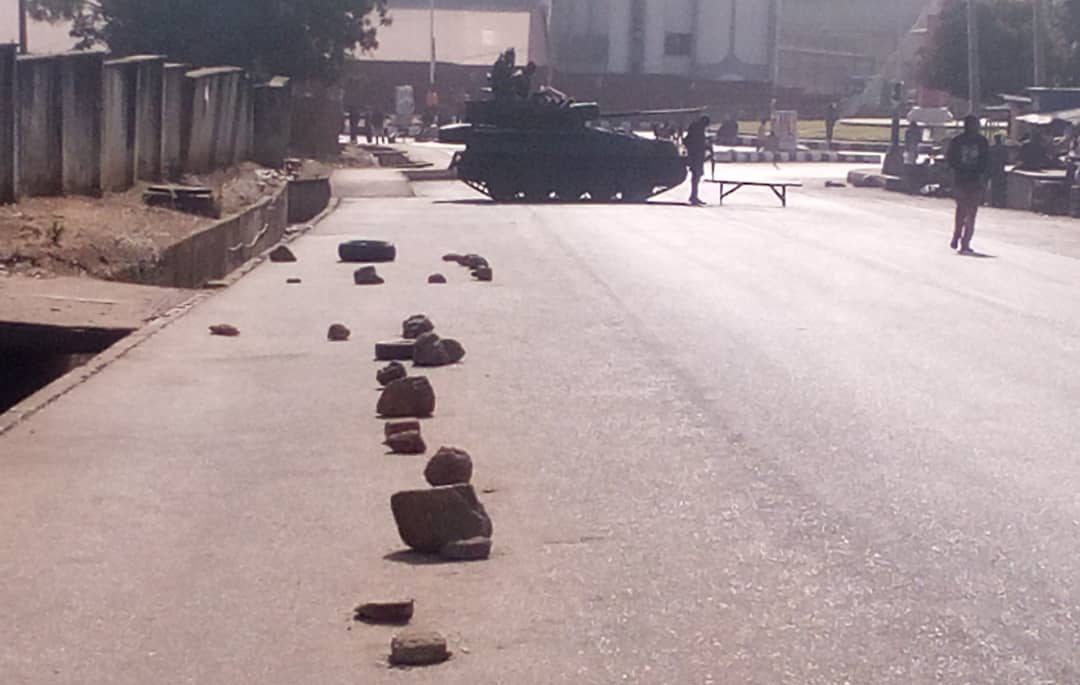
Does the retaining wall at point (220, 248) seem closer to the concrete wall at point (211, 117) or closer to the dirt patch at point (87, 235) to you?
the dirt patch at point (87, 235)

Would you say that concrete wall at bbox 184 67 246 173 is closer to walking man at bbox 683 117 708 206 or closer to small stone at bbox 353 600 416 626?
walking man at bbox 683 117 708 206

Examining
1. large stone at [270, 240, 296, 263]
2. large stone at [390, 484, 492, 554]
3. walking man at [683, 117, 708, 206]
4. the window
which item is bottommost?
large stone at [270, 240, 296, 263]

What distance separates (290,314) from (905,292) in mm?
5841

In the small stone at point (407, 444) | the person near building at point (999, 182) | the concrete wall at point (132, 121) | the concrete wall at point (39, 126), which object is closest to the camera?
the small stone at point (407, 444)

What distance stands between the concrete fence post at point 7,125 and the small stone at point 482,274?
446 cm

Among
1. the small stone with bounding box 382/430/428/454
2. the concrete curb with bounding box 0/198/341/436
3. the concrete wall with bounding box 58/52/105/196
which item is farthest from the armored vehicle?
the small stone with bounding box 382/430/428/454

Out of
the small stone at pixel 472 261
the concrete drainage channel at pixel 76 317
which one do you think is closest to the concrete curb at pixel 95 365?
the concrete drainage channel at pixel 76 317

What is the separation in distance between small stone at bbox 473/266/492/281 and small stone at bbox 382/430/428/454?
969cm

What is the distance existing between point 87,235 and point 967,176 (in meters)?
12.0

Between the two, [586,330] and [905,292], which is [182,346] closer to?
[586,330]

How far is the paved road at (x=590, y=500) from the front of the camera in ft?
20.3

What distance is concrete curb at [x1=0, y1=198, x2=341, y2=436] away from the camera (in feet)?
34.3

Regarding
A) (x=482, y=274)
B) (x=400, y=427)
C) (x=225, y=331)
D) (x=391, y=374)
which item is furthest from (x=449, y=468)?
(x=482, y=274)

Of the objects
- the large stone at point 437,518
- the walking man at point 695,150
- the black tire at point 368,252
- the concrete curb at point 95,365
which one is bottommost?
the black tire at point 368,252
